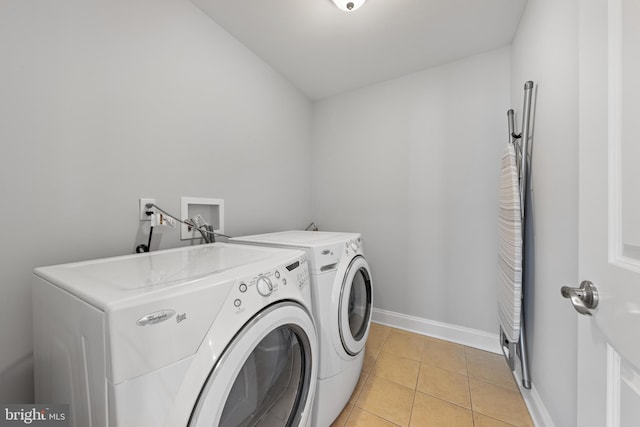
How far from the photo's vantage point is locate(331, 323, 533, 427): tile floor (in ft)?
3.78

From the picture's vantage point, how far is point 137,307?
0.45m

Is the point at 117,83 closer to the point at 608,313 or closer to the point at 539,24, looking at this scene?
the point at 608,313

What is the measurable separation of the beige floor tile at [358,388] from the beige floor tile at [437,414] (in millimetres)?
288

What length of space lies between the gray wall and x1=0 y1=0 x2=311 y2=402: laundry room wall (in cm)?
166

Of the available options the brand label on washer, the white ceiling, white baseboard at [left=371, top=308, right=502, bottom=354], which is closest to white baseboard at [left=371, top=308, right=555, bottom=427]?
white baseboard at [left=371, top=308, right=502, bottom=354]

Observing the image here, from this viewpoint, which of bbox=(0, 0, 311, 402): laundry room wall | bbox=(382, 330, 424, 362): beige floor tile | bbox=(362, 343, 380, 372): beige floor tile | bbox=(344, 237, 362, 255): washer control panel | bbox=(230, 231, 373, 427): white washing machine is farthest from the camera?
bbox=(382, 330, 424, 362): beige floor tile

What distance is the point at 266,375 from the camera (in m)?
0.78

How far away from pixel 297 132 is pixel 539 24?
1706mm

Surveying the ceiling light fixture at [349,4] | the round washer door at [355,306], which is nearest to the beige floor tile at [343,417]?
the round washer door at [355,306]

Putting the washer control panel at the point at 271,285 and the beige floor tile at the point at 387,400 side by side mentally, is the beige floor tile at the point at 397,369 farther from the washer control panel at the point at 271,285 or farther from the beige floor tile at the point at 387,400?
the washer control panel at the point at 271,285

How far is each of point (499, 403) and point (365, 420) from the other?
2.43ft

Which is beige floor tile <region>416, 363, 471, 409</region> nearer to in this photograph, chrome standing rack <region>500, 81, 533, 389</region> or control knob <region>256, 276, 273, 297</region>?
chrome standing rack <region>500, 81, 533, 389</region>

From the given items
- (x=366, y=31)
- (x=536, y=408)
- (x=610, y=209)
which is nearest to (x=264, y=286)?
(x=610, y=209)

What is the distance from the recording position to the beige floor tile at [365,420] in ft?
3.68
